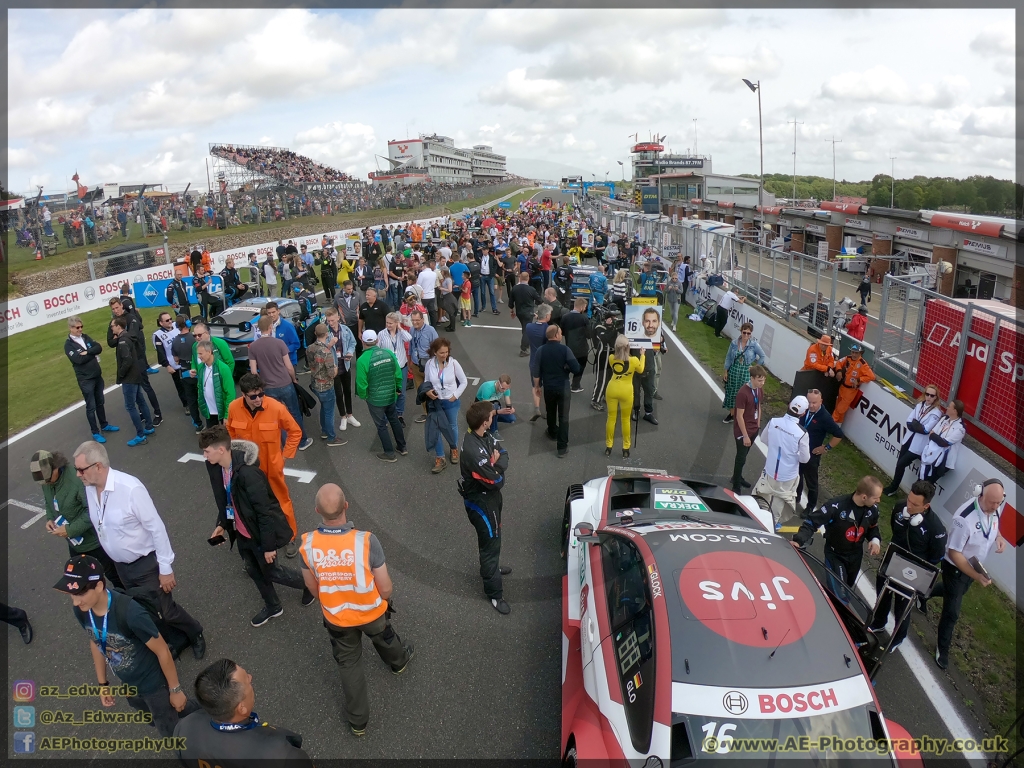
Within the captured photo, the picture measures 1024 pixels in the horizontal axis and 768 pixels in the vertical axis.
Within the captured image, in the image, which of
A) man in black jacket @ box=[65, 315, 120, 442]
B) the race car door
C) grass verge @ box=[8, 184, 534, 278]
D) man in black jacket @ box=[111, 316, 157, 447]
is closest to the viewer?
the race car door

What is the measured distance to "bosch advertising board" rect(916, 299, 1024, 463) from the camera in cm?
655

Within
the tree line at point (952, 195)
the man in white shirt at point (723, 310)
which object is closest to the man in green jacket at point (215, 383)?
the man in white shirt at point (723, 310)

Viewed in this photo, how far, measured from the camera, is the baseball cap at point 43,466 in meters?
4.36

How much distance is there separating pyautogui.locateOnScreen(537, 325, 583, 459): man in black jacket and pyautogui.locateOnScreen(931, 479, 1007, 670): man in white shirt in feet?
14.7

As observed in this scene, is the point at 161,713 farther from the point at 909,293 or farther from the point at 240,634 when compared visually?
the point at 909,293

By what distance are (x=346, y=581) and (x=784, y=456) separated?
15.6 feet

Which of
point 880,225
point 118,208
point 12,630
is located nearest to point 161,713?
point 12,630

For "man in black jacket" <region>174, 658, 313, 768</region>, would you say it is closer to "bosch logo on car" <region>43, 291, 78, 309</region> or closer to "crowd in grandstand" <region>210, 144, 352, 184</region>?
"bosch logo on car" <region>43, 291, 78, 309</region>

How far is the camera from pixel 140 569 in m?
4.38

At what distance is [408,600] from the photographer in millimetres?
5387

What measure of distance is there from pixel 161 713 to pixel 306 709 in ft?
3.22

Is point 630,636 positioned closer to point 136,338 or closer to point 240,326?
point 136,338

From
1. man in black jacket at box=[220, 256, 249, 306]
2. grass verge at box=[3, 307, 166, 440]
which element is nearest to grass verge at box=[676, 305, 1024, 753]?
grass verge at box=[3, 307, 166, 440]

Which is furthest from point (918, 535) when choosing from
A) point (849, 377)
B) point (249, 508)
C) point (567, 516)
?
point (249, 508)
